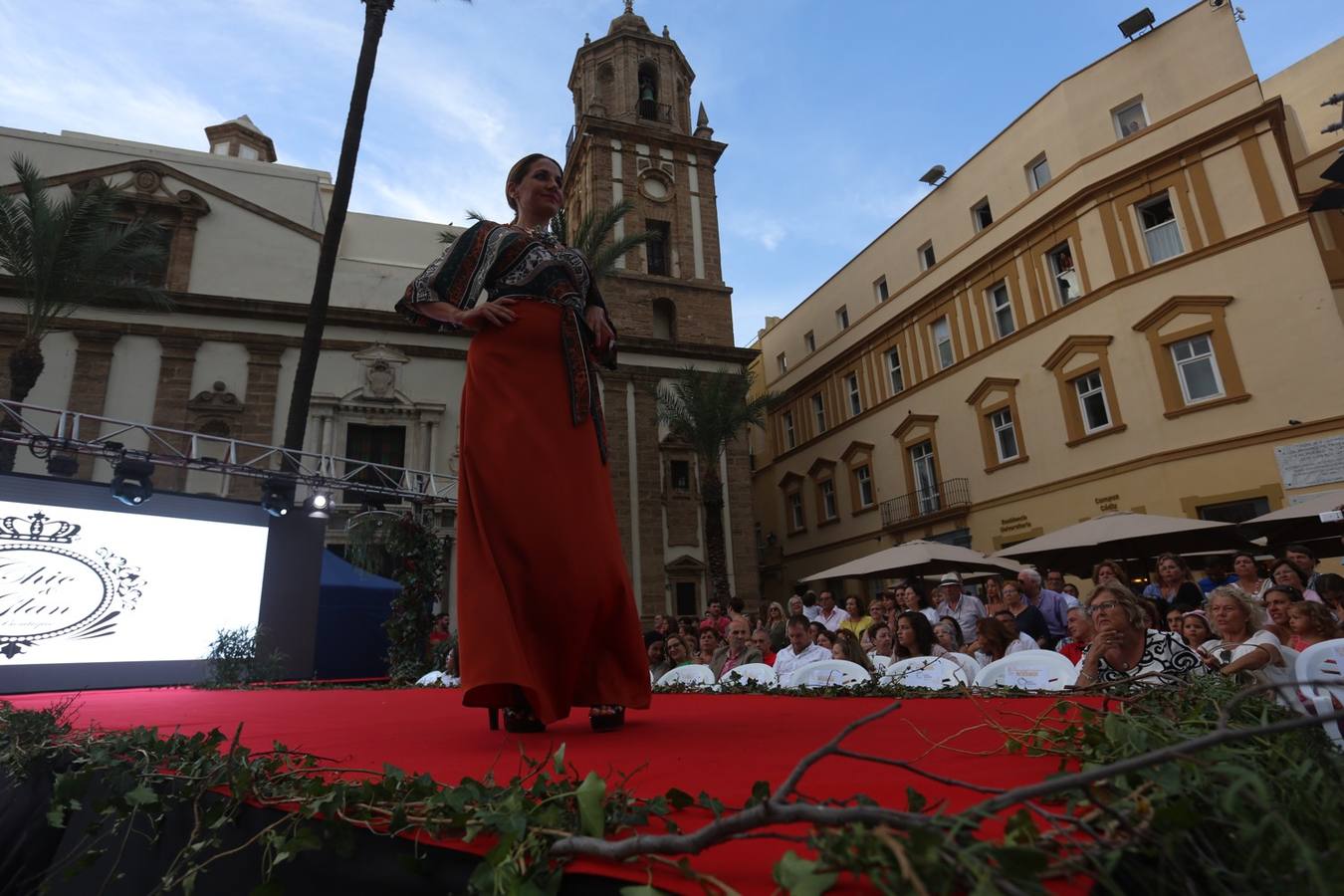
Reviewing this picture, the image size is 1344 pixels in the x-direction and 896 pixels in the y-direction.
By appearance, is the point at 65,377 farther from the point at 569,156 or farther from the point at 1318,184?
the point at 1318,184

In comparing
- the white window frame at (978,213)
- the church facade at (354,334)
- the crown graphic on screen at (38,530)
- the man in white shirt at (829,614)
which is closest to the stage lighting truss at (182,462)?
the crown graphic on screen at (38,530)

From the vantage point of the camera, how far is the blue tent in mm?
13391

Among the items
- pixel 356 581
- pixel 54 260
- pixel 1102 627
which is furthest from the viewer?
pixel 54 260

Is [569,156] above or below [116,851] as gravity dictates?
above

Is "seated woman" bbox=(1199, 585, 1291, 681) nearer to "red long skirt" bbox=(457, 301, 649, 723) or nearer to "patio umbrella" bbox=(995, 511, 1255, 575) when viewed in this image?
"red long skirt" bbox=(457, 301, 649, 723)

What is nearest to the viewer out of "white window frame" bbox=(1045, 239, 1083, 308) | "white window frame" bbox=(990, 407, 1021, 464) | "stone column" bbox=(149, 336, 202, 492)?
"white window frame" bbox=(1045, 239, 1083, 308)

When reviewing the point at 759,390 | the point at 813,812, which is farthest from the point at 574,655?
the point at 759,390

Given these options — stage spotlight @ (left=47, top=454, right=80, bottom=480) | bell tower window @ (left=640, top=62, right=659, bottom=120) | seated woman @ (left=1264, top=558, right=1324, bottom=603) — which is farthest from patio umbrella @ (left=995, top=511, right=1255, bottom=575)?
bell tower window @ (left=640, top=62, right=659, bottom=120)

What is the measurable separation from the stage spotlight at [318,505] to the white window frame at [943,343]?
1485 cm

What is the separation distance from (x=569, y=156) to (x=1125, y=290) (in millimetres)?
16646

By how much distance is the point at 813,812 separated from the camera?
2.70 feet

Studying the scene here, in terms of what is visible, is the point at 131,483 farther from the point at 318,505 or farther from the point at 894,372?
the point at 894,372

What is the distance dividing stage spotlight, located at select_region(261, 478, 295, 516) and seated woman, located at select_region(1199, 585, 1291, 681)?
35.6 feet

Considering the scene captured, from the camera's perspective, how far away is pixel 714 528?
19.5m
